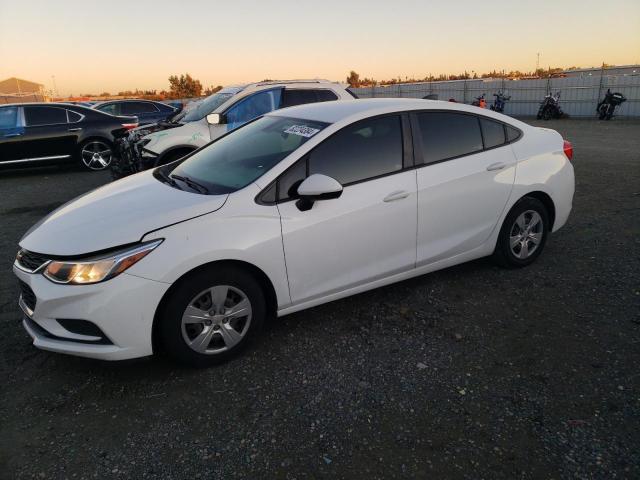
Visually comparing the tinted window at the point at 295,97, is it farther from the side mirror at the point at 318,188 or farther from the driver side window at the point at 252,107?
the side mirror at the point at 318,188

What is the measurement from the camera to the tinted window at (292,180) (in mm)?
3166

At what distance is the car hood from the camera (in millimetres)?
2812

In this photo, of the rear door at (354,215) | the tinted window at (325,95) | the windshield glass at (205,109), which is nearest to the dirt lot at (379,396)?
the rear door at (354,215)

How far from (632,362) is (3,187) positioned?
10726 millimetres

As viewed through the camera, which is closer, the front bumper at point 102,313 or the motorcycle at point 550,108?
the front bumper at point 102,313

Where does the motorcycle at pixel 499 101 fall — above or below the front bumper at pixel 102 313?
below

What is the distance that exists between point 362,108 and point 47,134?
924 cm

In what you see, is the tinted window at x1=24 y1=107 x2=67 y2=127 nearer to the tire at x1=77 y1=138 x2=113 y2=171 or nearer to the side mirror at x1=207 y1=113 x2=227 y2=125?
the tire at x1=77 y1=138 x2=113 y2=171

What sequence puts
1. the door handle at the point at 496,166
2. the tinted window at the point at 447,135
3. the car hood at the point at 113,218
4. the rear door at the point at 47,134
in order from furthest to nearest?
1. the rear door at the point at 47,134
2. the door handle at the point at 496,166
3. the tinted window at the point at 447,135
4. the car hood at the point at 113,218

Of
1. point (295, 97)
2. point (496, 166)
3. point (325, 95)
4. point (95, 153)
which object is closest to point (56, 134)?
point (95, 153)

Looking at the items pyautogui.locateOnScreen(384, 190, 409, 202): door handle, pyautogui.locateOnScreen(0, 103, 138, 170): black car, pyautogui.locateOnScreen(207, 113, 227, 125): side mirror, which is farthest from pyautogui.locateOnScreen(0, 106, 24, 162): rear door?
pyautogui.locateOnScreen(384, 190, 409, 202): door handle

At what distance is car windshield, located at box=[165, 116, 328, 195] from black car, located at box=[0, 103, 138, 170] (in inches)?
308

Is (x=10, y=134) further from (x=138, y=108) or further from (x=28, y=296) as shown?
(x=28, y=296)

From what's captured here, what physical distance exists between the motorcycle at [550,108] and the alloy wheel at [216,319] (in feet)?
67.8
